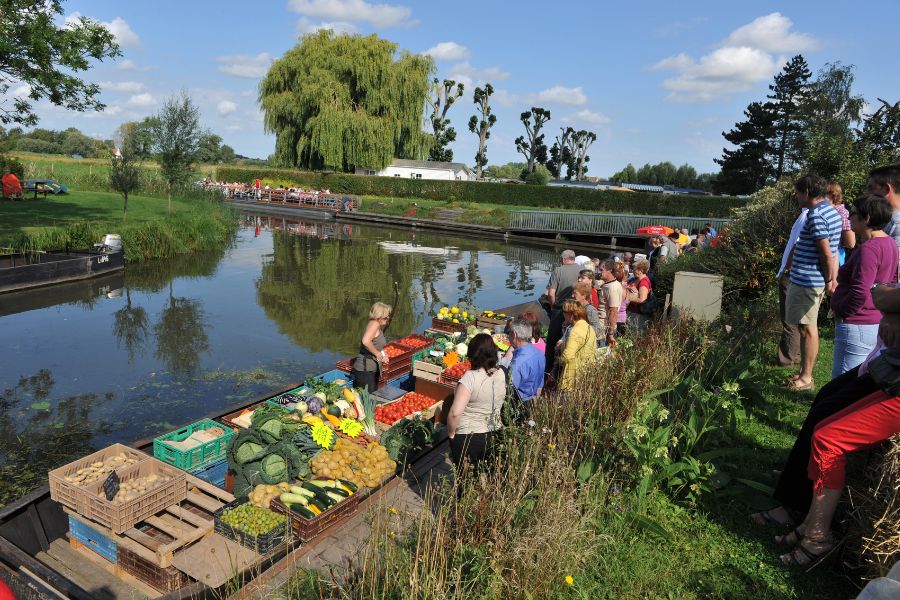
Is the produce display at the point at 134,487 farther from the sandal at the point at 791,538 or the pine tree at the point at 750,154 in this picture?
the pine tree at the point at 750,154

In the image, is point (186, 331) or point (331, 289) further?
point (331, 289)

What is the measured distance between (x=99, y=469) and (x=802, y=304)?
643 cm

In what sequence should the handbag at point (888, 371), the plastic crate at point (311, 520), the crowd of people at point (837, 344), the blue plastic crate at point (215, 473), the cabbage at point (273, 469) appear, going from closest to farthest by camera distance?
the handbag at point (888, 371) → the crowd of people at point (837, 344) → the plastic crate at point (311, 520) → the cabbage at point (273, 469) → the blue plastic crate at point (215, 473)

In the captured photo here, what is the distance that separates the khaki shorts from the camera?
5.60 m

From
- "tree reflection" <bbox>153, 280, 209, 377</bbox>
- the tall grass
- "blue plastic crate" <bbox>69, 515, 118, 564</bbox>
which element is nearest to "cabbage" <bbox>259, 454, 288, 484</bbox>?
"blue plastic crate" <bbox>69, 515, 118, 564</bbox>

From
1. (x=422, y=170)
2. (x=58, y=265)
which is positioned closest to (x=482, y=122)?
(x=422, y=170)

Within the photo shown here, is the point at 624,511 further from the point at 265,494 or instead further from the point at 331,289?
the point at 331,289

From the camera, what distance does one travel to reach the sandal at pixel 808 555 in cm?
335

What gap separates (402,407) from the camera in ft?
22.6

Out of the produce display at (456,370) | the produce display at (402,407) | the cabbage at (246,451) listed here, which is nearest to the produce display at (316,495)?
the cabbage at (246,451)

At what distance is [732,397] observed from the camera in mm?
5047

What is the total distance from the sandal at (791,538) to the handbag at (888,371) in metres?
1.05

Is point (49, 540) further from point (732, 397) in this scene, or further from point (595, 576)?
point (732, 397)

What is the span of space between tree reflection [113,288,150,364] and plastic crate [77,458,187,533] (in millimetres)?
5654
